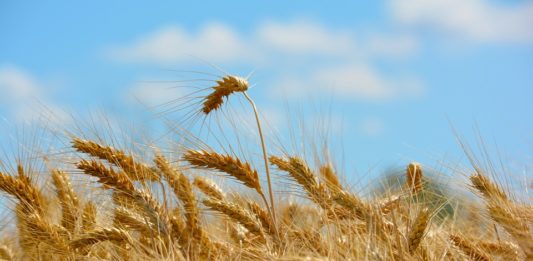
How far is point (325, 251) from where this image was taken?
2.77 metres

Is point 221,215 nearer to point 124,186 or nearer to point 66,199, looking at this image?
point 124,186

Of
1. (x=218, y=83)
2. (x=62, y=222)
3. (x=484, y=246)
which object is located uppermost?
(x=218, y=83)

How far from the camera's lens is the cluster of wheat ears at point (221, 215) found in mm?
2807

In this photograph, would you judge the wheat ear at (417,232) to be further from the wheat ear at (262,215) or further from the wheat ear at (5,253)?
the wheat ear at (5,253)

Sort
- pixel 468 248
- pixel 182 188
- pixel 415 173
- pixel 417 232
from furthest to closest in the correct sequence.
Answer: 1. pixel 415 173
2. pixel 468 248
3. pixel 182 188
4. pixel 417 232

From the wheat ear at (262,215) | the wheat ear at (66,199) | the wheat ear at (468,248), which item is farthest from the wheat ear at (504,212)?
the wheat ear at (66,199)

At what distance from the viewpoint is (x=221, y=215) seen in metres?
3.09

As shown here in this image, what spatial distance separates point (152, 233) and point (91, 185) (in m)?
0.61

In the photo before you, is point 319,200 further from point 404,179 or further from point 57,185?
point 57,185

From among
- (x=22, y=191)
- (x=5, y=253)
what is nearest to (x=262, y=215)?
(x=22, y=191)

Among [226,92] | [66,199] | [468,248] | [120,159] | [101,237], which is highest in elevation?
[226,92]

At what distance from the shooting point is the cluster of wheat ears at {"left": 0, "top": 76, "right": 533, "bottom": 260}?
281cm

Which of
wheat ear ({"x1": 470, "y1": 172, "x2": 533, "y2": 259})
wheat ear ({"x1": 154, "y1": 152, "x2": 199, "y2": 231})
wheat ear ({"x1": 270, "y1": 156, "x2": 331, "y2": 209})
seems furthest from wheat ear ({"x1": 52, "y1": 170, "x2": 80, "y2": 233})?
wheat ear ({"x1": 470, "y1": 172, "x2": 533, "y2": 259})

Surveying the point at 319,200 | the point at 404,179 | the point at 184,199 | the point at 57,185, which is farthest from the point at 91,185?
the point at 404,179
